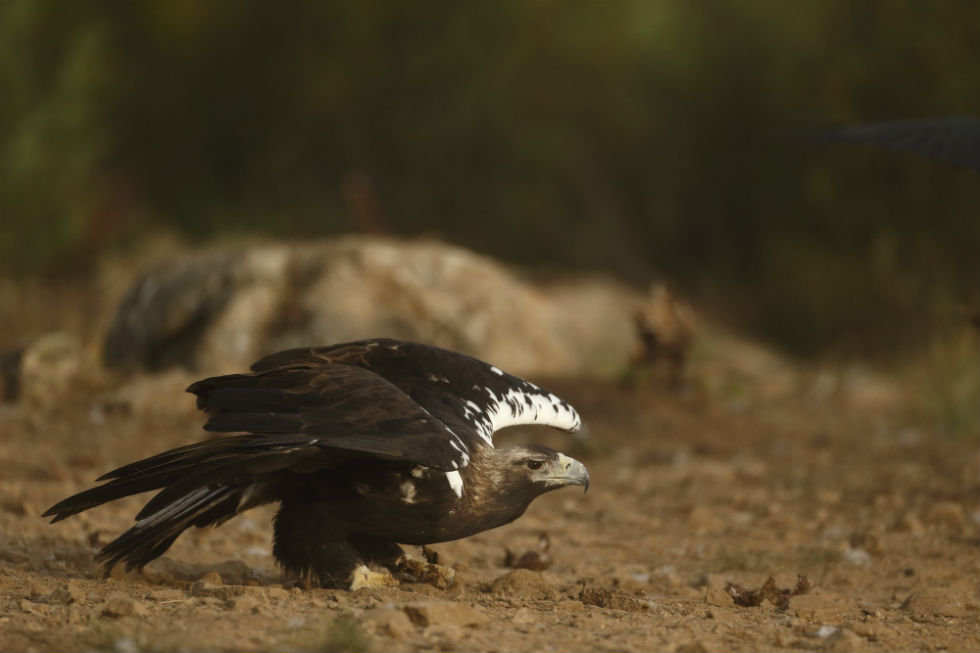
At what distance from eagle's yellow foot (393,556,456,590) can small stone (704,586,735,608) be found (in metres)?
0.95

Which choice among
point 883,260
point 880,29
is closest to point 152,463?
point 883,260

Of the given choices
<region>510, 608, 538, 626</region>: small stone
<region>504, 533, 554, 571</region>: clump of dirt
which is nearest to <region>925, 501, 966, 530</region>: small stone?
<region>504, 533, 554, 571</region>: clump of dirt

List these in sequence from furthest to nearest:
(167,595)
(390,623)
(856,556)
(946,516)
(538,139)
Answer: (538,139) → (946,516) → (856,556) → (167,595) → (390,623)

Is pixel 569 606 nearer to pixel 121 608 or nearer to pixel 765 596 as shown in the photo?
pixel 765 596

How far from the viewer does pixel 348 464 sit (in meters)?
4.05

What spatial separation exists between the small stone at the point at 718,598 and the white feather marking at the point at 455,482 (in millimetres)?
1106

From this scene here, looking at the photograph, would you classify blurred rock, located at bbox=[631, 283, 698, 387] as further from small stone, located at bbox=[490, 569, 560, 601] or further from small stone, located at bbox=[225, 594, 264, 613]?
small stone, located at bbox=[225, 594, 264, 613]

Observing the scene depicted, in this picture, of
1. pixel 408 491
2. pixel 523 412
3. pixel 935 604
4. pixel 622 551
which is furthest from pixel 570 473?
pixel 622 551

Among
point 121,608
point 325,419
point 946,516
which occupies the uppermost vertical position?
point 946,516

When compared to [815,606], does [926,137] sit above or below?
above

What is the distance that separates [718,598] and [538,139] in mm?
13824

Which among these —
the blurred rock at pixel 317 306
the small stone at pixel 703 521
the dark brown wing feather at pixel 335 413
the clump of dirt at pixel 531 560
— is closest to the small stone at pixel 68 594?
the dark brown wing feather at pixel 335 413

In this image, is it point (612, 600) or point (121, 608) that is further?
point (612, 600)

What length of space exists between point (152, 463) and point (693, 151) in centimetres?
1458
